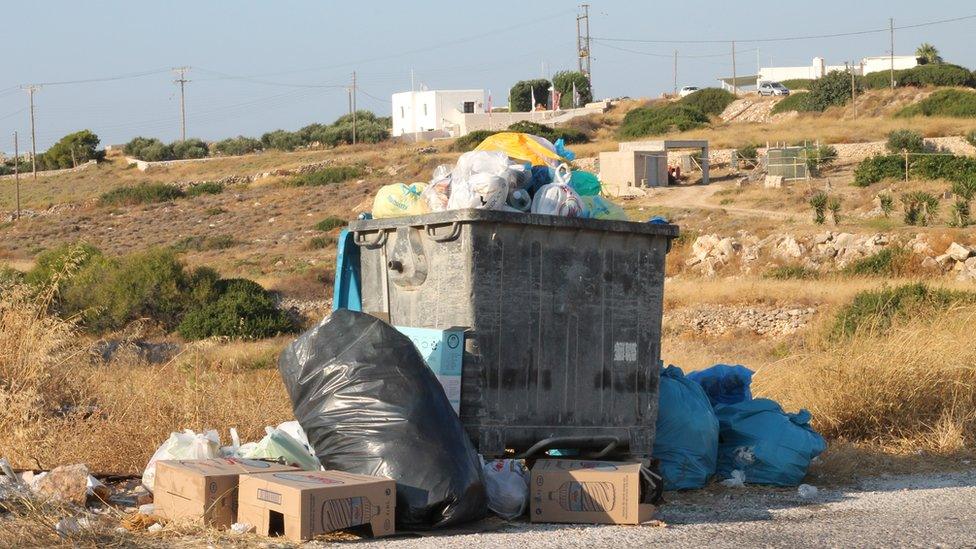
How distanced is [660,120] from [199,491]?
57.8 meters

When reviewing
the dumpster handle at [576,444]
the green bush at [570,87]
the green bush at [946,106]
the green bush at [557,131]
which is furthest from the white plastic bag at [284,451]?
the green bush at [570,87]

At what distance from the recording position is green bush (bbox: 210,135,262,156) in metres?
78.4

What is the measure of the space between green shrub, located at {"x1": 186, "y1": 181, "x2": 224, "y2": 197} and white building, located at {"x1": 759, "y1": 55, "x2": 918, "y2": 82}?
49.8 meters

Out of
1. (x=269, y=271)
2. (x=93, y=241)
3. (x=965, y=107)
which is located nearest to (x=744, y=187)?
(x=269, y=271)

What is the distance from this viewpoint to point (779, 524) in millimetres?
5062

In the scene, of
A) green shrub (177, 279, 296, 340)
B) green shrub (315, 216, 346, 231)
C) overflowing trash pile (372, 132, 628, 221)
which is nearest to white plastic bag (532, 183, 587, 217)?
overflowing trash pile (372, 132, 628, 221)

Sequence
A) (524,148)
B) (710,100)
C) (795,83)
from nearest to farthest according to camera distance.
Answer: (524,148), (710,100), (795,83)

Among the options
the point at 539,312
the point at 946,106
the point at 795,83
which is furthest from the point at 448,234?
the point at 795,83

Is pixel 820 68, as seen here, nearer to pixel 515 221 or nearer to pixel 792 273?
pixel 792 273

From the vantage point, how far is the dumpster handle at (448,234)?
536 cm

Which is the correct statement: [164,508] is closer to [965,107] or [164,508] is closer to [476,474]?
[476,474]

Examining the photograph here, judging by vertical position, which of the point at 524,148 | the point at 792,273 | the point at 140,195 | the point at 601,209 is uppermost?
the point at 140,195

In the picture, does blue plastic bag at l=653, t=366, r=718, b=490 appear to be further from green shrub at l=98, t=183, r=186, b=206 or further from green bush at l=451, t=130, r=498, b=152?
green bush at l=451, t=130, r=498, b=152

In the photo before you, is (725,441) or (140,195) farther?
(140,195)
